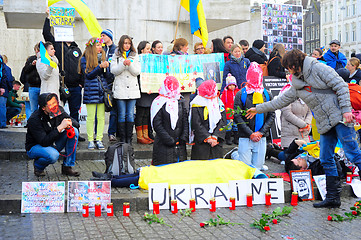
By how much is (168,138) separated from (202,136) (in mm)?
570

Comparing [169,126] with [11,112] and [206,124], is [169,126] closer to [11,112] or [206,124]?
[206,124]

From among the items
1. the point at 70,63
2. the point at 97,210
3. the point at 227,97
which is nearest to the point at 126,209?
the point at 97,210

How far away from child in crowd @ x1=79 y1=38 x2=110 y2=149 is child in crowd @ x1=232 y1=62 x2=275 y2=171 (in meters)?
2.67

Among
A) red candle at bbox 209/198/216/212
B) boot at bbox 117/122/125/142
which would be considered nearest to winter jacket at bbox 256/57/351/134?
red candle at bbox 209/198/216/212

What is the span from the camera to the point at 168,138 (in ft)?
27.9

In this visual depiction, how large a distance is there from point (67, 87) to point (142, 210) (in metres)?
4.54

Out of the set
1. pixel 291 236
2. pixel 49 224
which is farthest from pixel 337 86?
pixel 49 224

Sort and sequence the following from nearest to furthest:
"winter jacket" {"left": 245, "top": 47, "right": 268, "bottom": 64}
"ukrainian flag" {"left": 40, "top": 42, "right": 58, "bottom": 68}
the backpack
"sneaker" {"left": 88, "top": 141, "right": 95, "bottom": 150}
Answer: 1. the backpack
2. "ukrainian flag" {"left": 40, "top": 42, "right": 58, "bottom": 68}
3. "sneaker" {"left": 88, "top": 141, "right": 95, "bottom": 150}
4. "winter jacket" {"left": 245, "top": 47, "right": 268, "bottom": 64}

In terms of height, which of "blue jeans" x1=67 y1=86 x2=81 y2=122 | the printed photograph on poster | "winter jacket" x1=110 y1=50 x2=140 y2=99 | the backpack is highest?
"winter jacket" x1=110 y1=50 x2=140 y2=99

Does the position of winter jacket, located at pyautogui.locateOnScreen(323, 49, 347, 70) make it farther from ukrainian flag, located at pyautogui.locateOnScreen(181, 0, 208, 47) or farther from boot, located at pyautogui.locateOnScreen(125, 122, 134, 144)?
boot, located at pyautogui.locateOnScreen(125, 122, 134, 144)

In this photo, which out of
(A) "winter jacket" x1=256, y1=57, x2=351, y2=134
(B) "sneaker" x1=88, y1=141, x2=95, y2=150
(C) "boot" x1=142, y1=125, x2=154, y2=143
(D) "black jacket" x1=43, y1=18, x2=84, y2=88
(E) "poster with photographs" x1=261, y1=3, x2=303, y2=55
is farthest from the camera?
(E) "poster with photographs" x1=261, y1=3, x2=303, y2=55

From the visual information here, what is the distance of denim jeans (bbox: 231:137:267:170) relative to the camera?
8977 mm

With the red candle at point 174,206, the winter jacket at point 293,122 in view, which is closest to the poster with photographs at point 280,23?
the winter jacket at point 293,122

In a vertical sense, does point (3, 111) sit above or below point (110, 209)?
above
